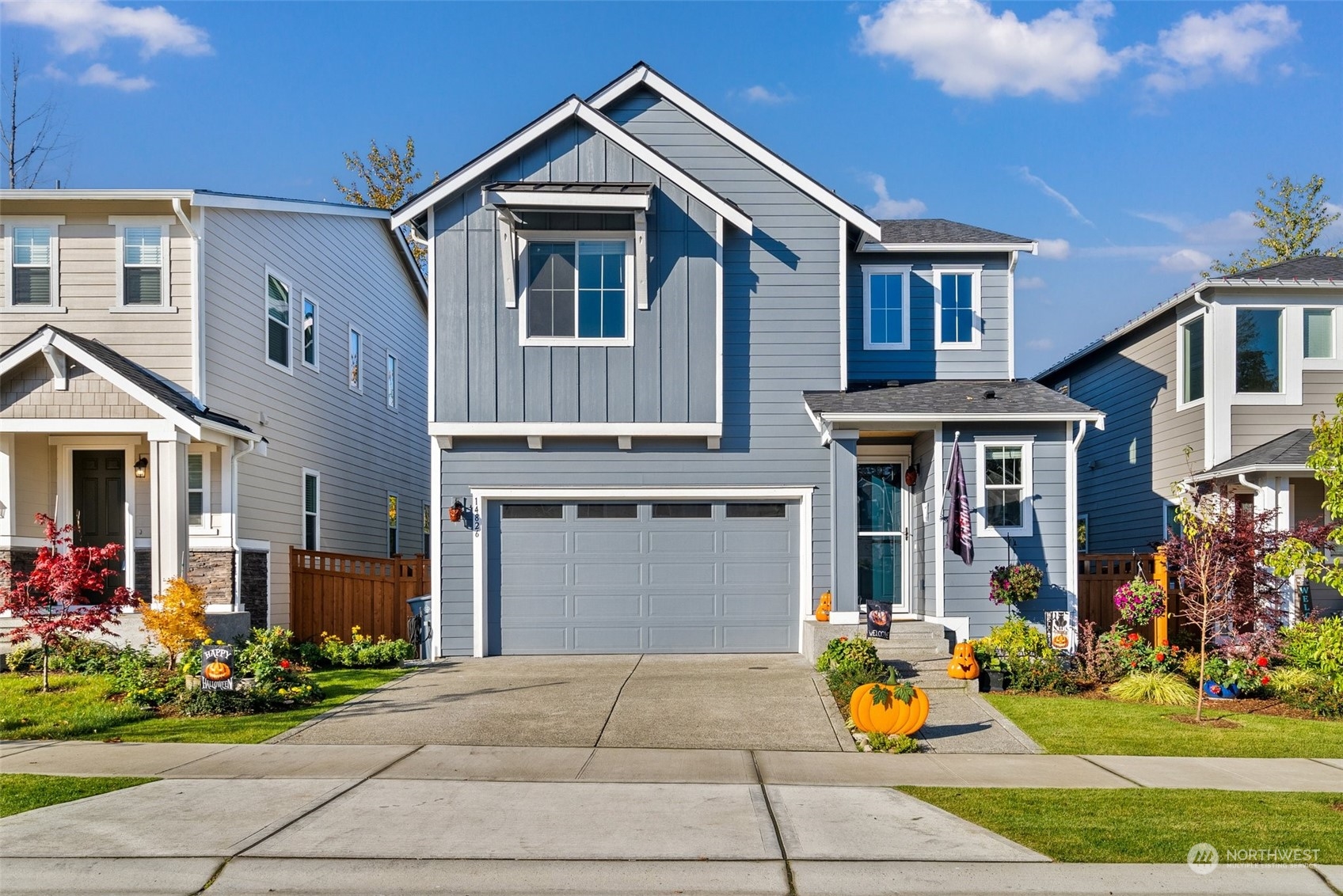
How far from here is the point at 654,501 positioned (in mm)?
14625

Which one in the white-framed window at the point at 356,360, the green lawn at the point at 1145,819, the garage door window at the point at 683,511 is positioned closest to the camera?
the green lawn at the point at 1145,819

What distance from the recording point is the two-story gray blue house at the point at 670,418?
1414cm

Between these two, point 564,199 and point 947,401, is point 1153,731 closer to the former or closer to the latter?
point 947,401

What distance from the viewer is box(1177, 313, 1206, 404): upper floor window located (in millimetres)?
16078

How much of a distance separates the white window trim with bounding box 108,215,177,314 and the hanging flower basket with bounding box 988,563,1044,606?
11807mm

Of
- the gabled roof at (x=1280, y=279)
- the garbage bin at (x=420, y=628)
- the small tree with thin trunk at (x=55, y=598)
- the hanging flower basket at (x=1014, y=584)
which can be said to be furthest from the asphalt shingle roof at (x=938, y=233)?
the small tree with thin trunk at (x=55, y=598)

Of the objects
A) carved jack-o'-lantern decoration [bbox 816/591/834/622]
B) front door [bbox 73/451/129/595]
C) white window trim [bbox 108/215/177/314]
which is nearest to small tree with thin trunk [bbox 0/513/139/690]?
front door [bbox 73/451/129/595]

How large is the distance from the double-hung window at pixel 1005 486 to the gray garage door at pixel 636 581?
Answer: 2.68 meters

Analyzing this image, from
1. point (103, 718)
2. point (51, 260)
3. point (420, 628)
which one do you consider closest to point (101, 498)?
point (51, 260)

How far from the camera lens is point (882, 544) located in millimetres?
15281

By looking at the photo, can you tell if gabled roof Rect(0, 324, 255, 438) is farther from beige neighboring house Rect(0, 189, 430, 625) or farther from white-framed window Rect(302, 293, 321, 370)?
white-framed window Rect(302, 293, 321, 370)

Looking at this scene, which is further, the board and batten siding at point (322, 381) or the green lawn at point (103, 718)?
the board and batten siding at point (322, 381)

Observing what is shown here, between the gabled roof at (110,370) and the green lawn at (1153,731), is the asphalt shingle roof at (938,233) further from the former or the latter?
the gabled roof at (110,370)

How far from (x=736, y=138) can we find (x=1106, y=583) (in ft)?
28.0
